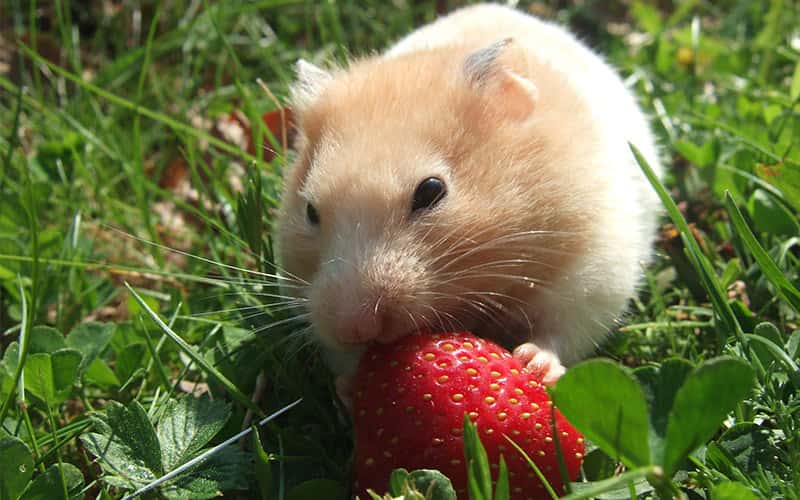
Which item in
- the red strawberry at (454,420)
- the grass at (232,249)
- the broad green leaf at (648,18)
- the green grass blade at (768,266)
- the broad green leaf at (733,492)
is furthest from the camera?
the broad green leaf at (648,18)

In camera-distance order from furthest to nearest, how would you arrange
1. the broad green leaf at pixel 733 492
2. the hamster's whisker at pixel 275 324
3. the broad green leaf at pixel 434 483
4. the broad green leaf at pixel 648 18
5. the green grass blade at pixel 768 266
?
1. the broad green leaf at pixel 648 18
2. the hamster's whisker at pixel 275 324
3. the green grass blade at pixel 768 266
4. the broad green leaf at pixel 434 483
5. the broad green leaf at pixel 733 492

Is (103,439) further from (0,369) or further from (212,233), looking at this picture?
(212,233)

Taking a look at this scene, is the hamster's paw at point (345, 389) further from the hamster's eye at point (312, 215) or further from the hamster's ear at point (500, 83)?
the hamster's ear at point (500, 83)

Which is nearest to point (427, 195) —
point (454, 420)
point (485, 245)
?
point (485, 245)

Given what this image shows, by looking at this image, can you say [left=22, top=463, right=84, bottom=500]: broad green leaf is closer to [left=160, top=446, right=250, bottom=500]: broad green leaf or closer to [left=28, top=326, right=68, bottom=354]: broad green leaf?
[left=160, top=446, right=250, bottom=500]: broad green leaf

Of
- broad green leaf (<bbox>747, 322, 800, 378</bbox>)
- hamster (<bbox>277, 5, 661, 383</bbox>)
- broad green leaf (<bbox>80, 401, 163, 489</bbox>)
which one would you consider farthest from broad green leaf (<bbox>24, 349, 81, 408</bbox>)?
broad green leaf (<bbox>747, 322, 800, 378</bbox>)

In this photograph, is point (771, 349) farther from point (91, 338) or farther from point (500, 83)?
point (91, 338)

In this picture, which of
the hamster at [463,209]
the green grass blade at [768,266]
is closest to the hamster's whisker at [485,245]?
the hamster at [463,209]
